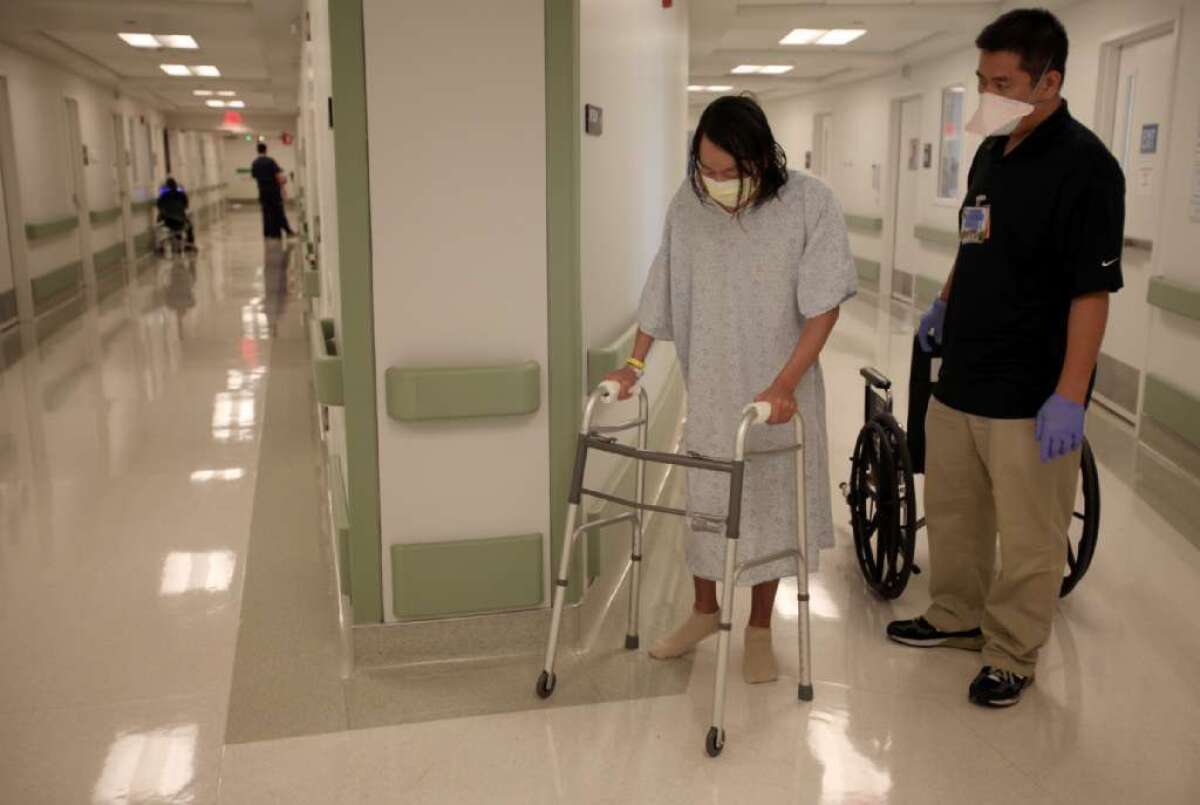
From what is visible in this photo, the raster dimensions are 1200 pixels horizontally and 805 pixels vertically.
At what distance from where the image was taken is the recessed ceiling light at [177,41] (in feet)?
33.3

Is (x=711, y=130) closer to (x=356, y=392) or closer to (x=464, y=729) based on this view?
(x=356, y=392)

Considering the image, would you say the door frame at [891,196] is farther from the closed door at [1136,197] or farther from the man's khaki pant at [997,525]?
the man's khaki pant at [997,525]

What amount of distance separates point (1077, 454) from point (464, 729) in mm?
1762

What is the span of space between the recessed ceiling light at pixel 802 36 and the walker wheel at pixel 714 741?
8.30m

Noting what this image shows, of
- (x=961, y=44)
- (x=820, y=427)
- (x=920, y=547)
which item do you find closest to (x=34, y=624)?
(x=820, y=427)

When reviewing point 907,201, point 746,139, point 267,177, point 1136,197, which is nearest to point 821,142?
point 907,201

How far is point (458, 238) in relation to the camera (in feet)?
9.16

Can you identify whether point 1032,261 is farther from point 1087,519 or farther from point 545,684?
point 545,684

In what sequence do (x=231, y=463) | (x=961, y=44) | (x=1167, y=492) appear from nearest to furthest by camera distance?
(x=1167, y=492) → (x=231, y=463) → (x=961, y=44)

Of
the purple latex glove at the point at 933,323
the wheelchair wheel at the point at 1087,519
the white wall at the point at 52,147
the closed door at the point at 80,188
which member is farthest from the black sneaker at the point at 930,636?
the closed door at the point at 80,188

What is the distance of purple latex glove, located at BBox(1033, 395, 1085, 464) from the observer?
2.55 m

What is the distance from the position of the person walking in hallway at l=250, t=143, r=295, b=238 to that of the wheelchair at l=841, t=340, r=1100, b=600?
49.4 ft

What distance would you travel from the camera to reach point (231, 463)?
5.07 meters

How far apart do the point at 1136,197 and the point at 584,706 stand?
17.4 feet
